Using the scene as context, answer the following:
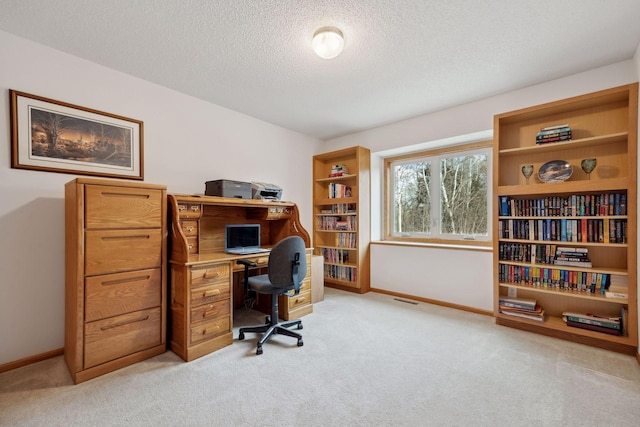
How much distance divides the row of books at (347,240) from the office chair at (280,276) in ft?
5.50

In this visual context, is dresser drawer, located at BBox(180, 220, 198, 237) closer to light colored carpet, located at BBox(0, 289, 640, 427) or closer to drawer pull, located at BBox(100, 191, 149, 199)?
drawer pull, located at BBox(100, 191, 149, 199)

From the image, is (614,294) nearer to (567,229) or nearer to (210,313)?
(567,229)

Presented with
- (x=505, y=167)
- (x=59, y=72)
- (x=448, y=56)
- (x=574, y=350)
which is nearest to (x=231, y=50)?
(x=59, y=72)

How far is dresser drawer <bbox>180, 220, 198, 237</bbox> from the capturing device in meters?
2.70

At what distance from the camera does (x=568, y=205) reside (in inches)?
99.2

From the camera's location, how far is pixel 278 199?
10.8 feet

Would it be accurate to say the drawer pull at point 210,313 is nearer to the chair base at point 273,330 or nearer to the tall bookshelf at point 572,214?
the chair base at point 273,330

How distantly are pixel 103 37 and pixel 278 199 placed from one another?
2.05m

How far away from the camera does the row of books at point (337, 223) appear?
13.4 feet

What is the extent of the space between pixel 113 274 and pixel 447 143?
3843 mm

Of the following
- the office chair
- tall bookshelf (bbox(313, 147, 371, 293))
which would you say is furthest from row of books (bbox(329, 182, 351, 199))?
the office chair

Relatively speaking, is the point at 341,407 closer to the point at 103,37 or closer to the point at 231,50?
the point at 231,50

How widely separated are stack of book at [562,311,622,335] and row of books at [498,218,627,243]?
66 centimetres

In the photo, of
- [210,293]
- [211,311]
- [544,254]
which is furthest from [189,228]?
[544,254]
